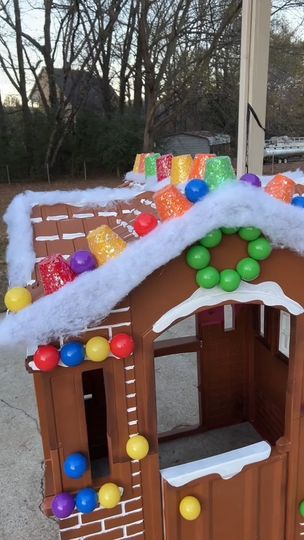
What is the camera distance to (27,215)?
1.70 m

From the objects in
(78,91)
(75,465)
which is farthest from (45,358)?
(78,91)

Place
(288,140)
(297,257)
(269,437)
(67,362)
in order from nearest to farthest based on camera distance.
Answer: (67,362), (297,257), (269,437), (288,140)

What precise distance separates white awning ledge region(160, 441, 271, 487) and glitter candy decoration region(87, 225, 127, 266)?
0.91 m

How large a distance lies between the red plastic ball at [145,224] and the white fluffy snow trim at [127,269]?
53 millimetres

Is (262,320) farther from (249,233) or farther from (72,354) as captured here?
(72,354)

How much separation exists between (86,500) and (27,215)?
1.05 metres

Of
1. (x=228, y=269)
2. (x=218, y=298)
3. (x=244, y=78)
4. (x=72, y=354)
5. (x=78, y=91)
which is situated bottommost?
(x=72, y=354)

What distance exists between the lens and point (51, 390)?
57.6 inches

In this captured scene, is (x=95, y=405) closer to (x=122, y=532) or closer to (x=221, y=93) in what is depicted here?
(x=122, y=532)

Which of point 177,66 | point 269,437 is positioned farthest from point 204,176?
point 177,66

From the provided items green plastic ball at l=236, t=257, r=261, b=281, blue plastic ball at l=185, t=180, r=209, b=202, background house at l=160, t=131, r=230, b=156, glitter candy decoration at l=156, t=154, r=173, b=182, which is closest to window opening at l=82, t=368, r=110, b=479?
glitter candy decoration at l=156, t=154, r=173, b=182

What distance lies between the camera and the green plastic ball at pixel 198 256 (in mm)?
1359

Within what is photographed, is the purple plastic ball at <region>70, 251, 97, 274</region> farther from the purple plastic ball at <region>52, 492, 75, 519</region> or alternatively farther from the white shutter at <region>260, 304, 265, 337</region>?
the white shutter at <region>260, 304, 265, 337</region>

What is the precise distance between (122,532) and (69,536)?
0.67 ft
